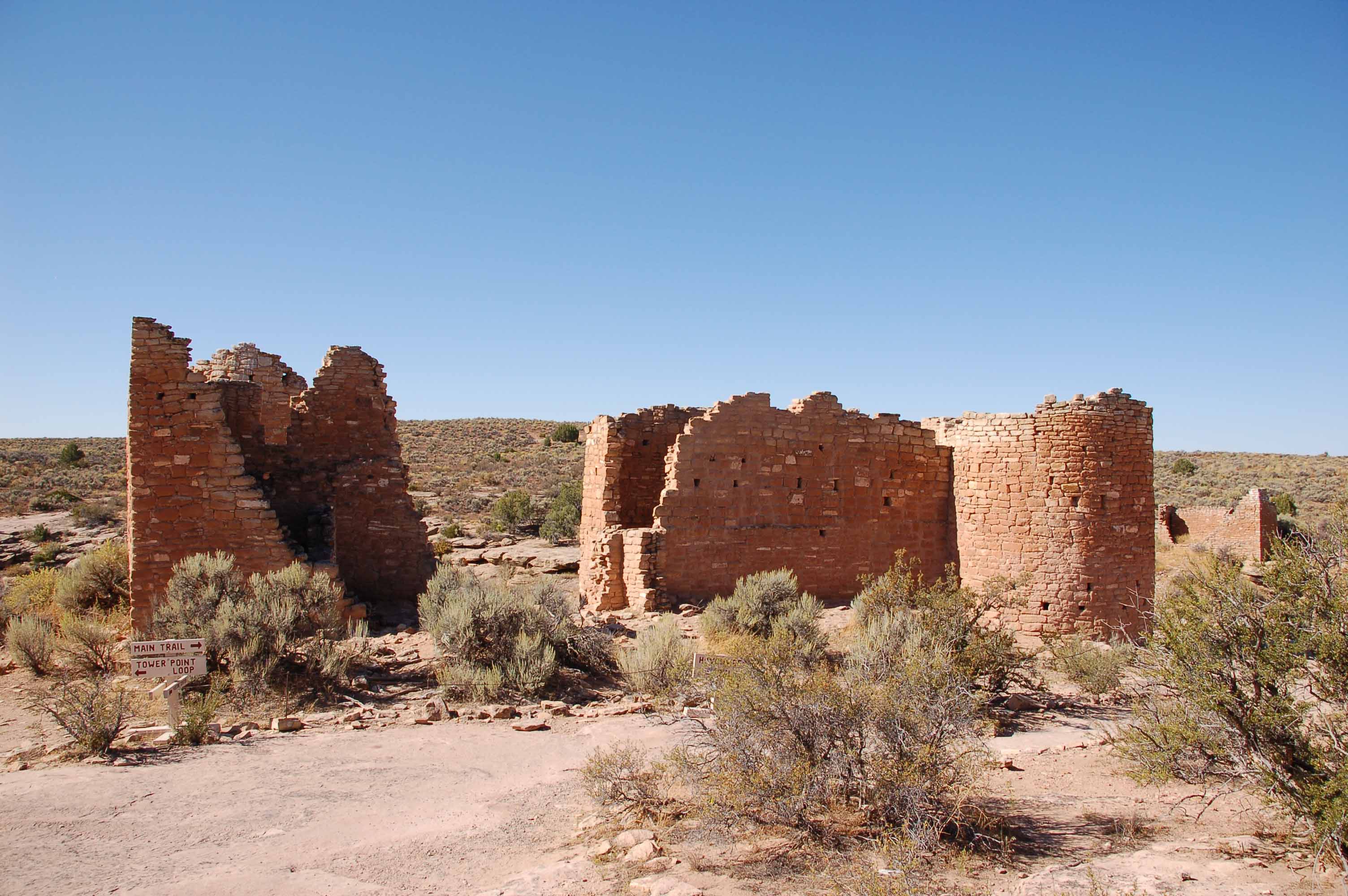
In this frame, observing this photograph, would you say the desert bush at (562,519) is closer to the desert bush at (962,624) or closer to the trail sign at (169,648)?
the desert bush at (962,624)

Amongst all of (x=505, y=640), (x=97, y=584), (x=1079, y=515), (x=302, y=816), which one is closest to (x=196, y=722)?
(x=302, y=816)

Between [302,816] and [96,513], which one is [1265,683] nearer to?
[302,816]

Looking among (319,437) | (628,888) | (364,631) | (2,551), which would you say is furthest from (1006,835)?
(2,551)

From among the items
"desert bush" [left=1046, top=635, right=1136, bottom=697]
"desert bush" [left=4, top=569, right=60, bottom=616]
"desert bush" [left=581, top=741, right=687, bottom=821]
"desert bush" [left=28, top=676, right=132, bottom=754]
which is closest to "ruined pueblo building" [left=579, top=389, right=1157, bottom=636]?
"desert bush" [left=1046, top=635, right=1136, bottom=697]

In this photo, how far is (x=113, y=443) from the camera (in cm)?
4438

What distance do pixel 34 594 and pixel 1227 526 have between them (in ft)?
91.4

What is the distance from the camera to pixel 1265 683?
18.0ft

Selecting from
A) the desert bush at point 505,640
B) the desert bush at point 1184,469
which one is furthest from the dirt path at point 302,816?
the desert bush at point 1184,469

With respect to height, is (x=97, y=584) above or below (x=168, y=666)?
above

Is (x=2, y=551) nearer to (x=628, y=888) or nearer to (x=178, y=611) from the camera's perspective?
(x=178, y=611)

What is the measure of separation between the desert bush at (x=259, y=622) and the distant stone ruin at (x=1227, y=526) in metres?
21.1

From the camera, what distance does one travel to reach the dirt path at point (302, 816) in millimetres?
4898

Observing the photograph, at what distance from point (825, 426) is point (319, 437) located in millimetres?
8077

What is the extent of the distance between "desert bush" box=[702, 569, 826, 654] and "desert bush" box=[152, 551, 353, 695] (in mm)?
4563
